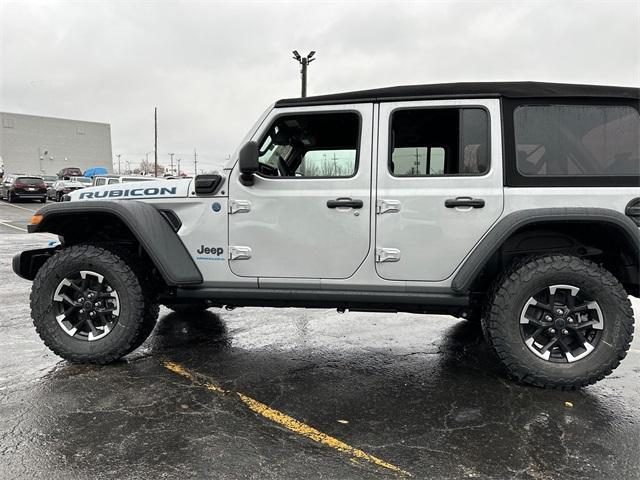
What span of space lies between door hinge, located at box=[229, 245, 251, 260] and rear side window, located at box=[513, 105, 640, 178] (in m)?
1.98

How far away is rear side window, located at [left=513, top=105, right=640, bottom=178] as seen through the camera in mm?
3207

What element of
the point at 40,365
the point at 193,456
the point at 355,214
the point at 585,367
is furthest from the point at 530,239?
the point at 40,365

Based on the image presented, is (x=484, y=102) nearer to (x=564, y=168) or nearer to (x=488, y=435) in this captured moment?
(x=564, y=168)

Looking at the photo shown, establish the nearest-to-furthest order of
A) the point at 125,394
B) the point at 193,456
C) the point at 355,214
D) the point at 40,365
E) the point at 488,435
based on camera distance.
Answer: the point at 193,456
the point at 488,435
the point at 125,394
the point at 355,214
the point at 40,365

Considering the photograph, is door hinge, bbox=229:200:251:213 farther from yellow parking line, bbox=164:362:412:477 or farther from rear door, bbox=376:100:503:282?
yellow parking line, bbox=164:362:412:477

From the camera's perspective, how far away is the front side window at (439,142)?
3326mm

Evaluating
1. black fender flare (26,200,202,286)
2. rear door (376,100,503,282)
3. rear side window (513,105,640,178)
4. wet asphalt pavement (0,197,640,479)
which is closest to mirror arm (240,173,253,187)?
black fender flare (26,200,202,286)

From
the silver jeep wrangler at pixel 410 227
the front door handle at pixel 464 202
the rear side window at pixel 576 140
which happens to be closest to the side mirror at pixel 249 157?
the silver jeep wrangler at pixel 410 227

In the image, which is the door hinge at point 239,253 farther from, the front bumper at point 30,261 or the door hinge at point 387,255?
the front bumper at point 30,261

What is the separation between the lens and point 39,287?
11.9ft

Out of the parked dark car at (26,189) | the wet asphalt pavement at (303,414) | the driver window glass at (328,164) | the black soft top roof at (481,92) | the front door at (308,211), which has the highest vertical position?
the parked dark car at (26,189)

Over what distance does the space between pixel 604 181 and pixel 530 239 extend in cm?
59

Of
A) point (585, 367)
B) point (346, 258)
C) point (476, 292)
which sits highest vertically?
point (346, 258)

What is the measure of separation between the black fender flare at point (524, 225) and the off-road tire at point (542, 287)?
251 millimetres
